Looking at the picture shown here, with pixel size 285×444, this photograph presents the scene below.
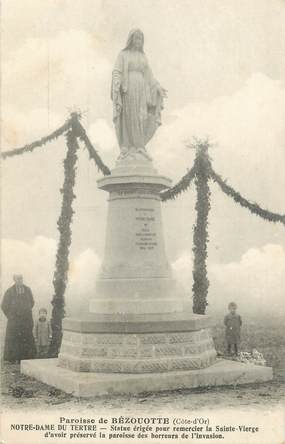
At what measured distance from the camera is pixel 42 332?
501 inches

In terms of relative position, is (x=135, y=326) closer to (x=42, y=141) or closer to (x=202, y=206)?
(x=202, y=206)

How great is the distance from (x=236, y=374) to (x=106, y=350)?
1.98 m

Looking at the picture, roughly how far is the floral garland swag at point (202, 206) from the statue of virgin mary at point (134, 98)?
3815mm

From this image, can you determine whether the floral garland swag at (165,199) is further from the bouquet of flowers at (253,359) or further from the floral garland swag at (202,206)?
the bouquet of flowers at (253,359)

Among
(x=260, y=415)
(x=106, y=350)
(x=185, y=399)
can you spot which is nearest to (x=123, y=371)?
(x=106, y=350)

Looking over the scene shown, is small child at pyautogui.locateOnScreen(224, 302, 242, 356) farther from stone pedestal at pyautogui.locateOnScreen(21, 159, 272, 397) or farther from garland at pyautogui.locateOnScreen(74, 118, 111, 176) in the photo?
garland at pyautogui.locateOnScreen(74, 118, 111, 176)

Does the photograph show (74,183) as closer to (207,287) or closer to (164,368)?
(207,287)

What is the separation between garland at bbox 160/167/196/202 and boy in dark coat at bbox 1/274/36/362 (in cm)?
413

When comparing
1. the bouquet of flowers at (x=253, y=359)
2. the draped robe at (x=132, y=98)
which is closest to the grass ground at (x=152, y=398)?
the bouquet of flowers at (x=253, y=359)

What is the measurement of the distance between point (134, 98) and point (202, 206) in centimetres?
444

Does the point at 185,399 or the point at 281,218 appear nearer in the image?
the point at 185,399

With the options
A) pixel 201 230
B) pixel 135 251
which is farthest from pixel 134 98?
pixel 201 230

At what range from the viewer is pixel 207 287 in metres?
14.1

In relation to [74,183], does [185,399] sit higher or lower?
lower
